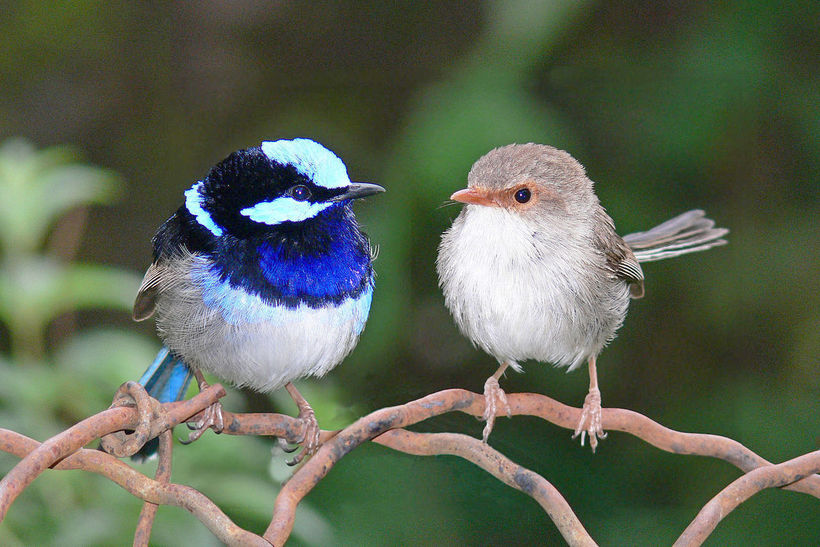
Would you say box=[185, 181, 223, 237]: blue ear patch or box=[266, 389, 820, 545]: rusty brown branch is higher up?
box=[185, 181, 223, 237]: blue ear patch

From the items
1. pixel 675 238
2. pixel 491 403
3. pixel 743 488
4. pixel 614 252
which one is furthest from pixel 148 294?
pixel 675 238

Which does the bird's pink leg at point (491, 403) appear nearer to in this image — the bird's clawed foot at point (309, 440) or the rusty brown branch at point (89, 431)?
the bird's clawed foot at point (309, 440)

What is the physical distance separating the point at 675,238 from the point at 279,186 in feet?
5.21

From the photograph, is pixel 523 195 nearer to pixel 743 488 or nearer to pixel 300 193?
pixel 300 193

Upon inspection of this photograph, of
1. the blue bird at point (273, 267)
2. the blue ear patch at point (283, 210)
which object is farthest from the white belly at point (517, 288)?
the blue ear patch at point (283, 210)

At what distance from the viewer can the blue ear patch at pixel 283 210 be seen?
2.29 meters

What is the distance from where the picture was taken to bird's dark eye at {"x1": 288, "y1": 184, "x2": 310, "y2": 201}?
2287mm

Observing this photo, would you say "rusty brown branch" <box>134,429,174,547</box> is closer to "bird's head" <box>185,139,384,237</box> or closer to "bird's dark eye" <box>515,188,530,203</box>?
"bird's head" <box>185,139,384,237</box>

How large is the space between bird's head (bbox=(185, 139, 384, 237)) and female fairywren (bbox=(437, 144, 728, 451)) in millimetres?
363

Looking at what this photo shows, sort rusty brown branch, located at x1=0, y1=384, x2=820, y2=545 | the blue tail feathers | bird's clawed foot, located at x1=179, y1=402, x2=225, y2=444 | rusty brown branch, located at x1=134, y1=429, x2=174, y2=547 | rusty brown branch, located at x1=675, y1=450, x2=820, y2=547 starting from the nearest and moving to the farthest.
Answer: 1. rusty brown branch, located at x1=0, y1=384, x2=820, y2=545
2. rusty brown branch, located at x1=134, y1=429, x2=174, y2=547
3. rusty brown branch, located at x1=675, y1=450, x2=820, y2=547
4. bird's clawed foot, located at x1=179, y1=402, x2=225, y2=444
5. the blue tail feathers

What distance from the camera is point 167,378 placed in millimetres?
2842

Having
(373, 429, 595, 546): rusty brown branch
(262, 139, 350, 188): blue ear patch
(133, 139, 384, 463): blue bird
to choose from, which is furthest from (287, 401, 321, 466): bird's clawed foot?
(262, 139, 350, 188): blue ear patch

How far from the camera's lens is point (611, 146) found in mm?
4156

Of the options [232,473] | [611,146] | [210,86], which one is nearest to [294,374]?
[232,473]
